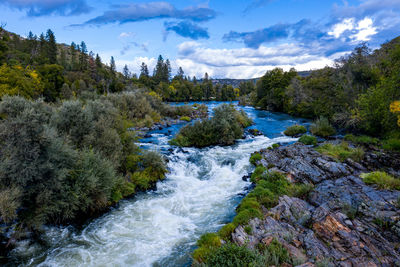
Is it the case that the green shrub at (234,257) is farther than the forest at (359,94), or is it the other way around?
the forest at (359,94)

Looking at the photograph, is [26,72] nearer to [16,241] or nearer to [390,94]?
[16,241]

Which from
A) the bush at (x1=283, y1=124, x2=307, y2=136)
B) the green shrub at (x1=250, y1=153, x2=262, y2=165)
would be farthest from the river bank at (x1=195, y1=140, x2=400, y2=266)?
the bush at (x1=283, y1=124, x2=307, y2=136)

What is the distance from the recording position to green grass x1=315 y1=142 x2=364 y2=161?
15766mm

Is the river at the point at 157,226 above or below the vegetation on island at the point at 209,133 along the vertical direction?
below

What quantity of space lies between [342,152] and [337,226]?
1176cm

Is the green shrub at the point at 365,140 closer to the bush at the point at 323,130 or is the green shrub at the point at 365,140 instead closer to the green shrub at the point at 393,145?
the green shrub at the point at 393,145

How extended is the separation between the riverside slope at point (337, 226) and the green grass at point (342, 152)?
126 inches

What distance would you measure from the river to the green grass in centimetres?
674

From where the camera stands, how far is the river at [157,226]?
25.9 feet

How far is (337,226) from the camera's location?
24.5 ft

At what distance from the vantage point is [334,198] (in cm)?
975

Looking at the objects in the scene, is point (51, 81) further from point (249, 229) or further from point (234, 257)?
point (234, 257)

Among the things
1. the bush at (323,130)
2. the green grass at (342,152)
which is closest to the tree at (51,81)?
the bush at (323,130)

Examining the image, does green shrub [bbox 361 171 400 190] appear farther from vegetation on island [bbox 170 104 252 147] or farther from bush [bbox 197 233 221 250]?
vegetation on island [bbox 170 104 252 147]
